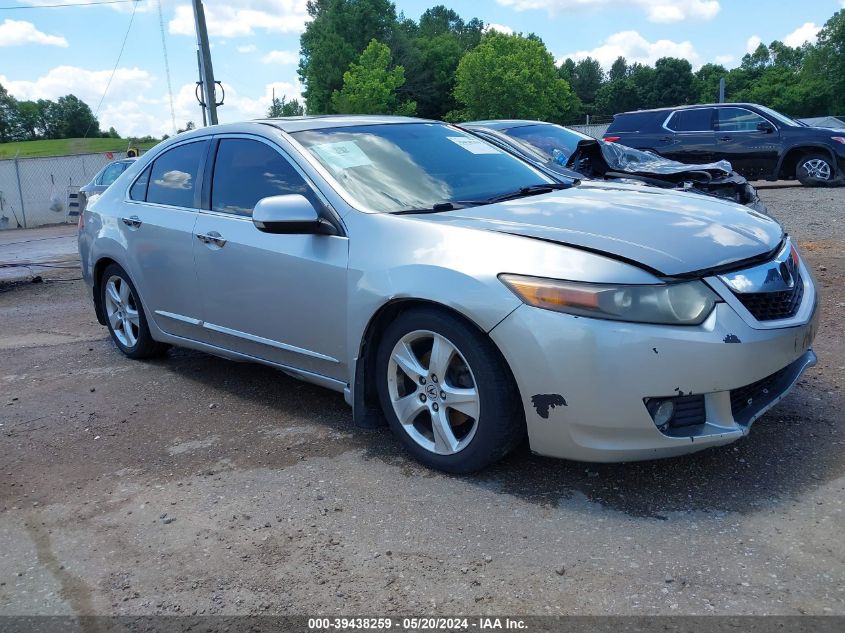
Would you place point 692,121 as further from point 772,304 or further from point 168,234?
point 772,304

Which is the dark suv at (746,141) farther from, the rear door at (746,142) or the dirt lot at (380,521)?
the dirt lot at (380,521)

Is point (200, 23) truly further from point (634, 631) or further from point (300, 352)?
point (634, 631)

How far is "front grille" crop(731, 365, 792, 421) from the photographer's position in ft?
10.2

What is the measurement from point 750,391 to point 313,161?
233 centimetres

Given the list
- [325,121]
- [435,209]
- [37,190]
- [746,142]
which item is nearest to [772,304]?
[435,209]

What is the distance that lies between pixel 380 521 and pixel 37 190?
25.7 m

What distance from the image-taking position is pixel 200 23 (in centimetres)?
1688

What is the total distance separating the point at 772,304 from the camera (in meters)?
3.26

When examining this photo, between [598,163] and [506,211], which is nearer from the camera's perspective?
[506,211]

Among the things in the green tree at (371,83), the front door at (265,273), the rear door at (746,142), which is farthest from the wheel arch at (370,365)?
the green tree at (371,83)

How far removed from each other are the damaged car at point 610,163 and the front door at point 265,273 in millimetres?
3643

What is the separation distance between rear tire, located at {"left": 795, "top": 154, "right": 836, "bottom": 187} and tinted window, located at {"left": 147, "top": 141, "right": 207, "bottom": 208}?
1314 cm

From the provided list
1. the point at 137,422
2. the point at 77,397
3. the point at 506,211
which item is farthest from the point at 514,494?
the point at 77,397

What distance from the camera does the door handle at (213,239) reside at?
4.42 meters
